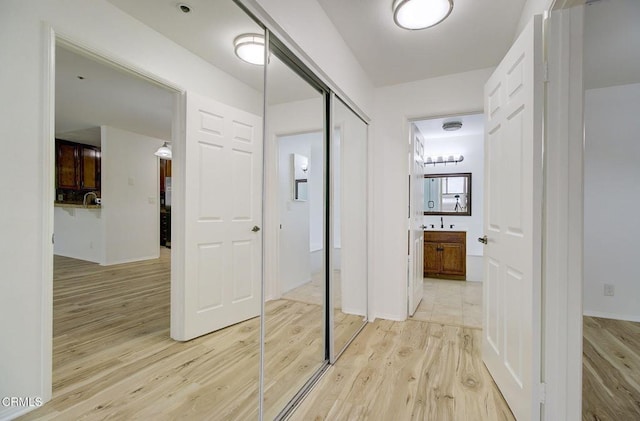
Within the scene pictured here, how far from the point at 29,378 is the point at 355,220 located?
2241 millimetres

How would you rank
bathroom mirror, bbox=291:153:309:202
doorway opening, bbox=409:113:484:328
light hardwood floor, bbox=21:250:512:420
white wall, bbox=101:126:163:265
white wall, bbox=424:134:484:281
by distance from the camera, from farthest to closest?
white wall, bbox=424:134:484:281
doorway opening, bbox=409:113:484:328
bathroom mirror, bbox=291:153:309:202
white wall, bbox=101:126:163:265
light hardwood floor, bbox=21:250:512:420

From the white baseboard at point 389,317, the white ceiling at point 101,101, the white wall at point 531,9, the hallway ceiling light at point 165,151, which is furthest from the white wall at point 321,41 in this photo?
the white baseboard at point 389,317

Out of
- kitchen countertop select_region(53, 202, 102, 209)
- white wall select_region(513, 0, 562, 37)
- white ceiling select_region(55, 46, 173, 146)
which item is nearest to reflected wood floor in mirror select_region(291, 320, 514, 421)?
kitchen countertop select_region(53, 202, 102, 209)

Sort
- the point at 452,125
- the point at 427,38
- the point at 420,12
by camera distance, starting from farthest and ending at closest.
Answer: the point at 452,125, the point at 427,38, the point at 420,12

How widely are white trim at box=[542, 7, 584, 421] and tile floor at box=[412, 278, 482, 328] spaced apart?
1.52 meters

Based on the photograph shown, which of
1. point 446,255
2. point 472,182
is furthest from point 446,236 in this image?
point 472,182

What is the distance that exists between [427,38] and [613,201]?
103 inches

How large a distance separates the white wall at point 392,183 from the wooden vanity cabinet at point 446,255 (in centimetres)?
206

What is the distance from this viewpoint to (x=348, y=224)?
2568mm

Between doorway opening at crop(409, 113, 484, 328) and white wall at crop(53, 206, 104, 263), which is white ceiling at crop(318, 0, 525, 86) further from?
white wall at crop(53, 206, 104, 263)

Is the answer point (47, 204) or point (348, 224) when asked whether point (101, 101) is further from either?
point (348, 224)

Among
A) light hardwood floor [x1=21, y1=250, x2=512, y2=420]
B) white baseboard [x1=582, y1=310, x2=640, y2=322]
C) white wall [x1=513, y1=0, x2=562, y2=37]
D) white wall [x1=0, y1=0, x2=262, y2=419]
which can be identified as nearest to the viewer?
white wall [x1=0, y1=0, x2=262, y2=419]

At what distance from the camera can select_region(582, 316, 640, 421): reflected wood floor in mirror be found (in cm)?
162

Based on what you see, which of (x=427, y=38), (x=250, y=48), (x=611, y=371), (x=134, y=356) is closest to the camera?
(x=134, y=356)
